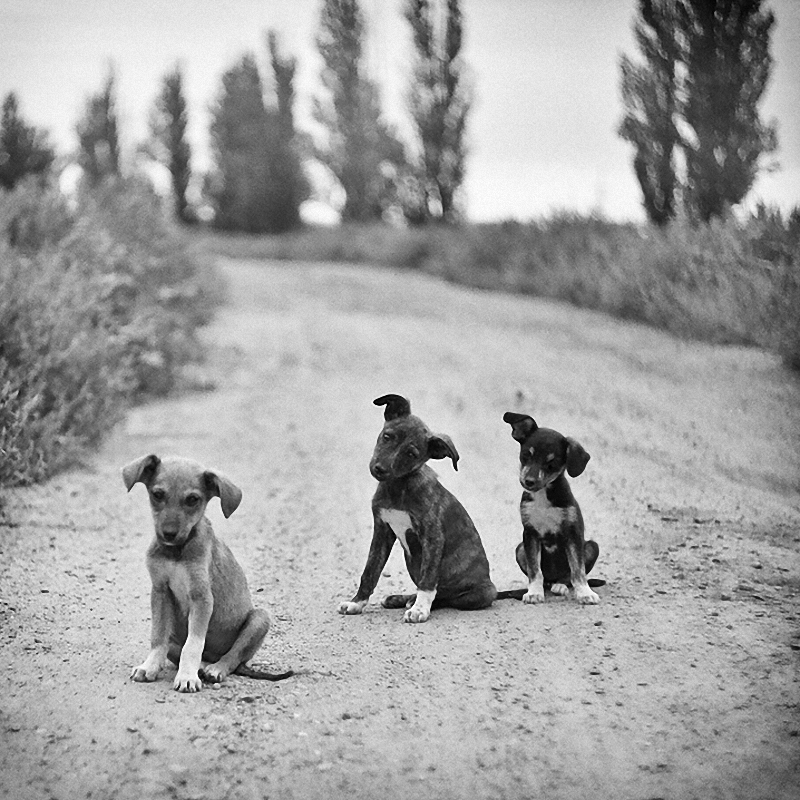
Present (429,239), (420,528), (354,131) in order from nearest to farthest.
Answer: (420,528), (429,239), (354,131)

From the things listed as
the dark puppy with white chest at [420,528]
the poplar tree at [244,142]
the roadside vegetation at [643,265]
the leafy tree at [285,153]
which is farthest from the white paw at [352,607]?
the poplar tree at [244,142]

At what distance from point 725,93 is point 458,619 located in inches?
237

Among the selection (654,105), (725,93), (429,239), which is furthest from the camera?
(429,239)

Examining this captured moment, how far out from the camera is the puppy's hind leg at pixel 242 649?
15.2 feet

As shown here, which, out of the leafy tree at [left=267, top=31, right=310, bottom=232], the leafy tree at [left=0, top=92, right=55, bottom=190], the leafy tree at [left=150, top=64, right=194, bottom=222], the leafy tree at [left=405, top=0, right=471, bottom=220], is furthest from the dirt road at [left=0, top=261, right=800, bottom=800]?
the leafy tree at [left=150, top=64, right=194, bottom=222]

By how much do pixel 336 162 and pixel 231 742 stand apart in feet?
84.7

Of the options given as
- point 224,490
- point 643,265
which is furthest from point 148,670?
point 643,265

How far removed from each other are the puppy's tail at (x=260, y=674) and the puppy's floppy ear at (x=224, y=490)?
72 centimetres

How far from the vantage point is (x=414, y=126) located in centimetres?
2489

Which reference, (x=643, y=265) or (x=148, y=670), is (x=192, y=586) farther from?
(x=643, y=265)

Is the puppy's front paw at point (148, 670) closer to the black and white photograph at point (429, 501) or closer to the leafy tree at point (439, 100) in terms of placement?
the black and white photograph at point (429, 501)

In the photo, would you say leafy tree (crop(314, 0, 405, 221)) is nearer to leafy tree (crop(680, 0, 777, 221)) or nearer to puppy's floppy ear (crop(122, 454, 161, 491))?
leafy tree (crop(680, 0, 777, 221))

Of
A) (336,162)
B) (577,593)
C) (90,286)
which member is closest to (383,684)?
(577,593)

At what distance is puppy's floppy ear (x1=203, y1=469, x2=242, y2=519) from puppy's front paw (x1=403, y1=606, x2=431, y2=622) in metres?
1.27
